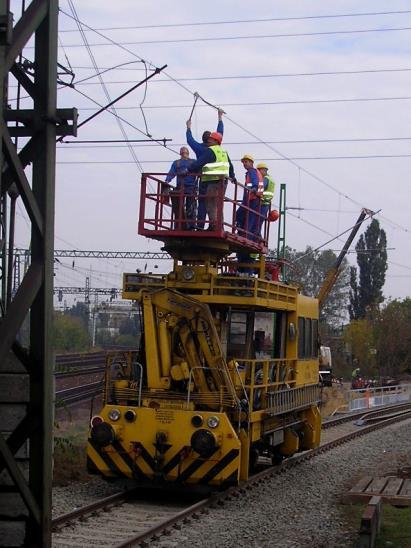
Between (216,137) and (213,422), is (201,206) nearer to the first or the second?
(216,137)

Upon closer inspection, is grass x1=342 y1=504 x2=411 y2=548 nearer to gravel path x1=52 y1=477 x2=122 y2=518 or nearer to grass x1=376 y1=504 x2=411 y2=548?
grass x1=376 y1=504 x2=411 y2=548

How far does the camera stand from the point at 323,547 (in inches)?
384

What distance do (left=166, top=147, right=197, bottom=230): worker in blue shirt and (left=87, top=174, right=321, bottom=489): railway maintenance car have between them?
0.04m

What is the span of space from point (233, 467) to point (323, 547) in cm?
273

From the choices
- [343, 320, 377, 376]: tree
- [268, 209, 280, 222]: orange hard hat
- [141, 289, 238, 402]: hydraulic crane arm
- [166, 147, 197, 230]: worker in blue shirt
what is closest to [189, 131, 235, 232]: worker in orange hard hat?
[166, 147, 197, 230]: worker in blue shirt

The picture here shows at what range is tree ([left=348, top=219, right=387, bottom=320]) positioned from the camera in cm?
8675

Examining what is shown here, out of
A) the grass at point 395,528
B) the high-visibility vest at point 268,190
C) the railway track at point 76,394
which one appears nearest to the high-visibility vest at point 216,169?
the high-visibility vest at point 268,190

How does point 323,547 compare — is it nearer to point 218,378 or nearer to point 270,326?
point 218,378

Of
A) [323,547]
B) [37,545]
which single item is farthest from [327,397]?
[37,545]

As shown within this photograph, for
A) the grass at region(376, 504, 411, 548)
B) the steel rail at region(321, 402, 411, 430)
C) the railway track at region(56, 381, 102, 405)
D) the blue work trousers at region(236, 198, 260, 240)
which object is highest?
the blue work trousers at region(236, 198, 260, 240)

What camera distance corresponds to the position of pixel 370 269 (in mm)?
87375

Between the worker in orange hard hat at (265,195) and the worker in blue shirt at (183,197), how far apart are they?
4.98ft

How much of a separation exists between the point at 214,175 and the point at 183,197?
1.76 ft

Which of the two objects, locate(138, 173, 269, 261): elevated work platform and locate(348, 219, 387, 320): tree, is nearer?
locate(138, 173, 269, 261): elevated work platform
